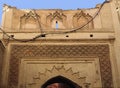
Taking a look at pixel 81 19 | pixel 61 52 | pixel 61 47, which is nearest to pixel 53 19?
pixel 81 19

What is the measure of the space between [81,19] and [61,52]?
4.53 feet

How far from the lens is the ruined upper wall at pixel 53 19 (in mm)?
8109

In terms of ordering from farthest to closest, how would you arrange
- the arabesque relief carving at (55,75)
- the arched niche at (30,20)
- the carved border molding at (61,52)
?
the arched niche at (30,20)
the carved border molding at (61,52)
the arabesque relief carving at (55,75)

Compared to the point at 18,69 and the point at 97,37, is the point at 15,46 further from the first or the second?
the point at 97,37

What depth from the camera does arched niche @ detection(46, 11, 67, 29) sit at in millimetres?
8250

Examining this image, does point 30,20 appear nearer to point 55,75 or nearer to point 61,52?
point 61,52

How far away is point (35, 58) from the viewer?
7.56 m

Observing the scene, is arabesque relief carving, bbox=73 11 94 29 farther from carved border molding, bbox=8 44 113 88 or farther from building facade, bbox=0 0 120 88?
carved border molding, bbox=8 44 113 88

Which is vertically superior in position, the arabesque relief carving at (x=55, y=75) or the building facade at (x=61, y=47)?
the building facade at (x=61, y=47)

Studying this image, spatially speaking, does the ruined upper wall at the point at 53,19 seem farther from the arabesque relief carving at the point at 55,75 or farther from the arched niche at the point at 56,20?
the arabesque relief carving at the point at 55,75

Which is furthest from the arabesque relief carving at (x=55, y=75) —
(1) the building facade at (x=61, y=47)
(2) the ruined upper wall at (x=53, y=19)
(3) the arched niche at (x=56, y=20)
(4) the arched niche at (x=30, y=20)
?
(4) the arched niche at (x=30, y=20)

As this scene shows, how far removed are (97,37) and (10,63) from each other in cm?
255

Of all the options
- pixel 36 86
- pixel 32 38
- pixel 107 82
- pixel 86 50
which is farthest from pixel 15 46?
pixel 107 82

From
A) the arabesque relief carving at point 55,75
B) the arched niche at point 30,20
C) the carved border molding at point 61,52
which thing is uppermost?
the arched niche at point 30,20
